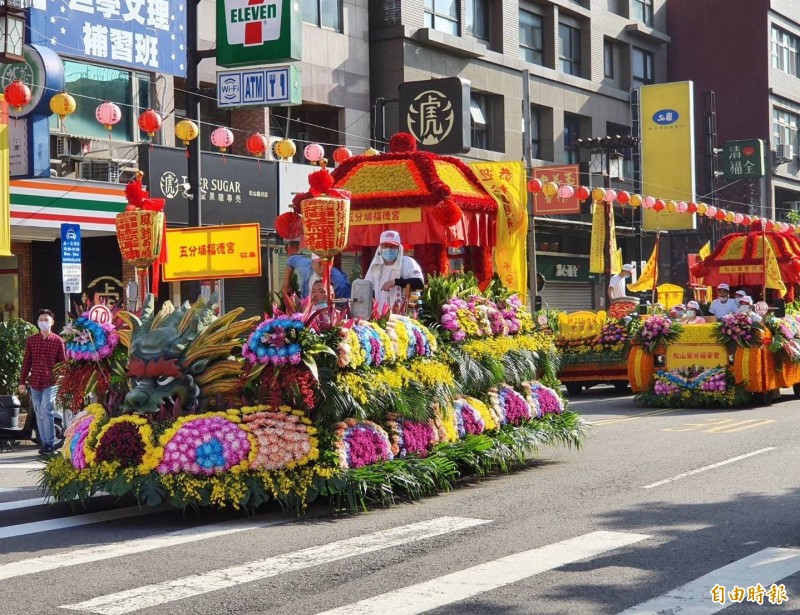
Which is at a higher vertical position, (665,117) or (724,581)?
(665,117)

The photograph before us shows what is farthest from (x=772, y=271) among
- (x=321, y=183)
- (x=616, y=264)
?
(x=321, y=183)

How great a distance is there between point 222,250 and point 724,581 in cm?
1291

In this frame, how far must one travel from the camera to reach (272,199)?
2753cm

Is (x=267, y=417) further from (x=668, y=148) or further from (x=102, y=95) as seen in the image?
(x=668, y=148)

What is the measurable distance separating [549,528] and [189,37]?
39.0ft

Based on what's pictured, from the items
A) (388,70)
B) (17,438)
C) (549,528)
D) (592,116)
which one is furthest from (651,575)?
(592,116)

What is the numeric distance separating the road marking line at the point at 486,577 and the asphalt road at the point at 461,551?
13 millimetres

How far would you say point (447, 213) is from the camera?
1352 cm

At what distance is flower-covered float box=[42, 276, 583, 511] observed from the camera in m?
9.01

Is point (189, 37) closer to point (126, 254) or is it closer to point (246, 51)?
point (246, 51)

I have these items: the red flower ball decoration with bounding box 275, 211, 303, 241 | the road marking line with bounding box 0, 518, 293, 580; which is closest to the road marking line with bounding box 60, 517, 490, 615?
the road marking line with bounding box 0, 518, 293, 580

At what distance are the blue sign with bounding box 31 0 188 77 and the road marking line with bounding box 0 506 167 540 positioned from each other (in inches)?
571

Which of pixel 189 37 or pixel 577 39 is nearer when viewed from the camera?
pixel 189 37

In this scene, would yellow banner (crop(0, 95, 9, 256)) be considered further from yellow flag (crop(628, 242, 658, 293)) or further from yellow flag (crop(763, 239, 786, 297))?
yellow flag (crop(763, 239, 786, 297))
